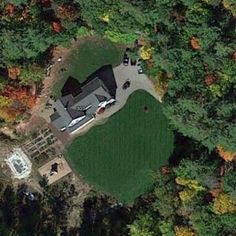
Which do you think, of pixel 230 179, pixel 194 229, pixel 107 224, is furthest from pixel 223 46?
pixel 107 224

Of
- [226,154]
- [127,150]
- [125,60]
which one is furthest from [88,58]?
[226,154]

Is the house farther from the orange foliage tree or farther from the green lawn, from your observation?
the orange foliage tree

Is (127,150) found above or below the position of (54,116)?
below

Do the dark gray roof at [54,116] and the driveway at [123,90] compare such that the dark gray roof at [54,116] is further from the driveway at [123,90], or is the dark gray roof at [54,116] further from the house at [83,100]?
the driveway at [123,90]

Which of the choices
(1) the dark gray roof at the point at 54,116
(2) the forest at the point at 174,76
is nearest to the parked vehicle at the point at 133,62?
(2) the forest at the point at 174,76

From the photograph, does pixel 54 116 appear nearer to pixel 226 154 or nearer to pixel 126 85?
pixel 126 85

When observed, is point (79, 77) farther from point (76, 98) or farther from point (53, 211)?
point (53, 211)
